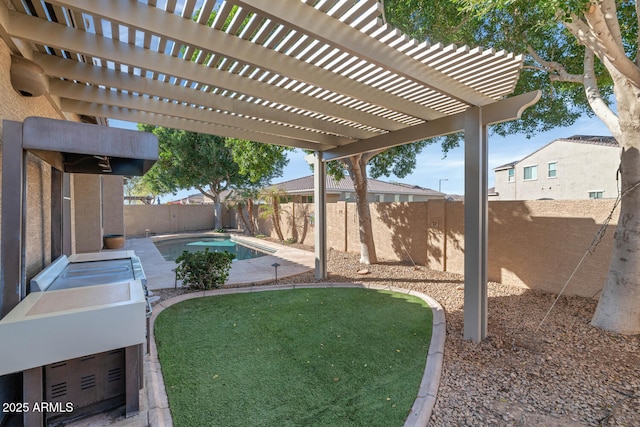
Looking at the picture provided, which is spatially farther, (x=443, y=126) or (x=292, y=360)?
(x=443, y=126)

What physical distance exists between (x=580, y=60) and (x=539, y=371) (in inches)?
276

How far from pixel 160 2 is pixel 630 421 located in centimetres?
579

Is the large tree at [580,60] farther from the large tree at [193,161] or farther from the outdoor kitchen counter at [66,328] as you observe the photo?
the large tree at [193,161]

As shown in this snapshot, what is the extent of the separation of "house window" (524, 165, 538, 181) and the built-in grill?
95.6ft

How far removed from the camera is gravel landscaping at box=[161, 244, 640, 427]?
2.82 m

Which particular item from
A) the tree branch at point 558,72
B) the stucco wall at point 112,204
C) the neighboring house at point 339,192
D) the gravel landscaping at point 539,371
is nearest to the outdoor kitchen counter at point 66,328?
the gravel landscaping at point 539,371

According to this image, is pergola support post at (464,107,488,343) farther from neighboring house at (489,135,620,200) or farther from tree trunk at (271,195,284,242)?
neighboring house at (489,135,620,200)

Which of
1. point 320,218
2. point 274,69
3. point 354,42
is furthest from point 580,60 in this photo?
point 274,69

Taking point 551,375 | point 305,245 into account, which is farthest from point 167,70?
point 305,245

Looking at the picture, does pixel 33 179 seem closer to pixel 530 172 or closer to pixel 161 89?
pixel 161 89

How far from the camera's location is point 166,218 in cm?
2153

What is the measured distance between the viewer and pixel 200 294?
20.9ft

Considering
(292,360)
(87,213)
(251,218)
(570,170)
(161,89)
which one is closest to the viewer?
(292,360)

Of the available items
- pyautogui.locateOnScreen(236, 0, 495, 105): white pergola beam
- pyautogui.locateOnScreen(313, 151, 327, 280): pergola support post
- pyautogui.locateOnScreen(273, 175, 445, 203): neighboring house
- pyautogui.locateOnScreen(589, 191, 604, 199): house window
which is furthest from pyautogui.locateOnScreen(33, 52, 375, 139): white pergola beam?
pyautogui.locateOnScreen(589, 191, 604, 199): house window
